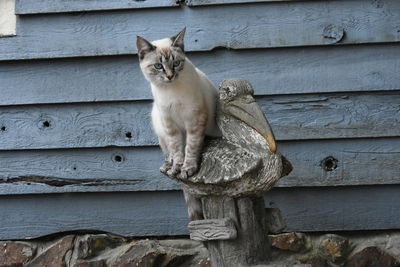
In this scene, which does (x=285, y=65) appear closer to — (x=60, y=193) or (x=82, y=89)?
(x=82, y=89)

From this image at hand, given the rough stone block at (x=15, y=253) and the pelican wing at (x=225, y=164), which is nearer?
the pelican wing at (x=225, y=164)

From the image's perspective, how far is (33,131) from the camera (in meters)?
3.77

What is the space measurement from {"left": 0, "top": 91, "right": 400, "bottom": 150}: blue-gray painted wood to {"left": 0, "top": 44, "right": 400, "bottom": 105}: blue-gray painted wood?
5 centimetres

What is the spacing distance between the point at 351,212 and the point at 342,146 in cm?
36

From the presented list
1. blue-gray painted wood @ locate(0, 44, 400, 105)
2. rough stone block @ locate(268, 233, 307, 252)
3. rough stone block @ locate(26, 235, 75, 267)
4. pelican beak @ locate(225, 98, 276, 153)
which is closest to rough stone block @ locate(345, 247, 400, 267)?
rough stone block @ locate(268, 233, 307, 252)

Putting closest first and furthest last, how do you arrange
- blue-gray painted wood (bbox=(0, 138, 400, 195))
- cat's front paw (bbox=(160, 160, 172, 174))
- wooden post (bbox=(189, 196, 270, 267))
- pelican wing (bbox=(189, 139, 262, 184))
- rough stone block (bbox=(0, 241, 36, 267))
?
pelican wing (bbox=(189, 139, 262, 184)) → wooden post (bbox=(189, 196, 270, 267)) → cat's front paw (bbox=(160, 160, 172, 174)) → blue-gray painted wood (bbox=(0, 138, 400, 195)) → rough stone block (bbox=(0, 241, 36, 267))

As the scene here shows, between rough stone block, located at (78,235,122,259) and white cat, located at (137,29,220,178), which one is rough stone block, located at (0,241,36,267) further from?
white cat, located at (137,29,220,178)

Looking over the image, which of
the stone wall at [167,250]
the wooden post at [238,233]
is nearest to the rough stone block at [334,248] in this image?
the stone wall at [167,250]

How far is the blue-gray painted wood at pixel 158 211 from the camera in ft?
12.2

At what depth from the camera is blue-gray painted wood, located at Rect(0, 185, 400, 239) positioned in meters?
3.73

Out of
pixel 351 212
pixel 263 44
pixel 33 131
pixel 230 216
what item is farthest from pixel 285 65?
pixel 33 131

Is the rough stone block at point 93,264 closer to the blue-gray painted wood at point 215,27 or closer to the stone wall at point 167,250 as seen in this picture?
the stone wall at point 167,250

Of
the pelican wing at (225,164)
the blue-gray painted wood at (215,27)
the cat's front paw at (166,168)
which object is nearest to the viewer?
the pelican wing at (225,164)

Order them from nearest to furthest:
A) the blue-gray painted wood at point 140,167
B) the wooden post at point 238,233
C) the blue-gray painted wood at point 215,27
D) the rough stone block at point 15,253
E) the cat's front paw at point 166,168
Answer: the wooden post at point 238,233, the cat's front paw at point 166,168, the blue-gray painted wood at point 215,27, the blue-gray painted wood at point 140,167, the rough stone block at point 15,253
